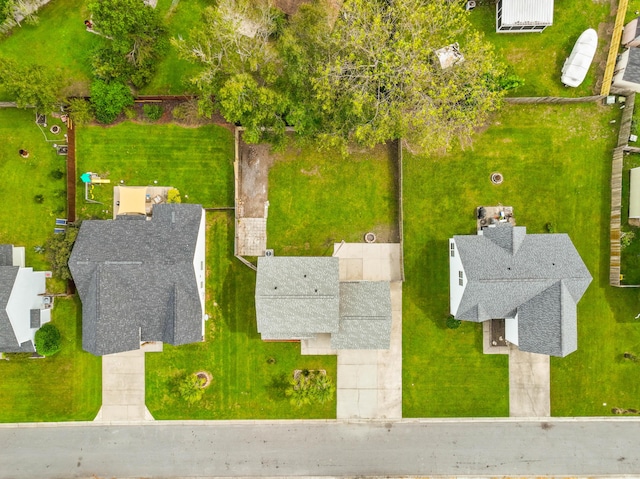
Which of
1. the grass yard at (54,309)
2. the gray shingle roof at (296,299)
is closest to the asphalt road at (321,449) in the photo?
the grass yard at (54,309)

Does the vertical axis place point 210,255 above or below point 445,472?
above

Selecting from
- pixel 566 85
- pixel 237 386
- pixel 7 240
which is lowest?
pixel 237 386

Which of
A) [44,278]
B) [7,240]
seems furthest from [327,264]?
[7,240]

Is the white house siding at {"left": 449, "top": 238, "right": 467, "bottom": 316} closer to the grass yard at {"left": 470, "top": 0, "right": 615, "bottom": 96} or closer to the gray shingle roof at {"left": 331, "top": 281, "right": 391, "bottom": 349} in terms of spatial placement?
the gray shingle roof at {"left": 331, "top": 281, "right": 391, "bottom": 349}

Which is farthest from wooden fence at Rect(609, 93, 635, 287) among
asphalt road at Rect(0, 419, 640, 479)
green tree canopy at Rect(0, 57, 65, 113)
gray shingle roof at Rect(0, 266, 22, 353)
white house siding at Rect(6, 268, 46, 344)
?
gray shingle roof at Rect(0, 266, 22, 353)

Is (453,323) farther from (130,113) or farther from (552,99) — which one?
(130,113)

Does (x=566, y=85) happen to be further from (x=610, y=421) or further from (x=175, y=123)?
(x=175, y=123)
